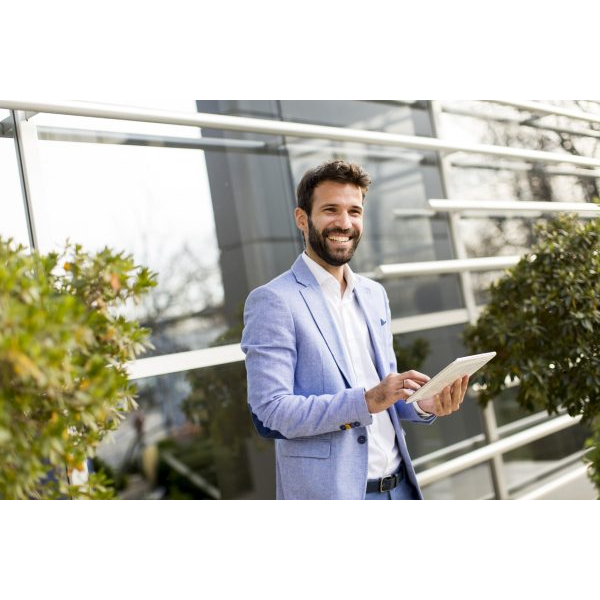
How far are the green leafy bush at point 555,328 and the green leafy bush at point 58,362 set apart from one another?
2759mm

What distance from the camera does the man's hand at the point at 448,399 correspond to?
9.16 feet

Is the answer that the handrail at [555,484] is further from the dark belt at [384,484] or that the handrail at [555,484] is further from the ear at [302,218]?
the ear at [302,218]

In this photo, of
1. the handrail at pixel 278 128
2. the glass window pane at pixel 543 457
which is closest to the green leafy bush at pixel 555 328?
the handrail at pixel 278 128

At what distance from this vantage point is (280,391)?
8.84ft

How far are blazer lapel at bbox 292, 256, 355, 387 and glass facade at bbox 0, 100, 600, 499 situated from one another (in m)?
1.18

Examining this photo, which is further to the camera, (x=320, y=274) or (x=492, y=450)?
(x=492, y=450)

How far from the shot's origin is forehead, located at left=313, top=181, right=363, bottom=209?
3.06 metres

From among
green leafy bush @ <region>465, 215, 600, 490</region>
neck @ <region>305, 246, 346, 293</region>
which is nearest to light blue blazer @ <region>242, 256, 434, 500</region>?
neck @ <region>305, 246, 346, 293</region>

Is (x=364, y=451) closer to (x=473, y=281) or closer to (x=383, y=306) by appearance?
(x=383, y=306)

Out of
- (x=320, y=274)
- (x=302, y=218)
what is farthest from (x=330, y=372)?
(x=302, y=218)

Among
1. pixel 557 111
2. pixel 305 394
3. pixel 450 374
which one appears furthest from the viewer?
pixel 557 111

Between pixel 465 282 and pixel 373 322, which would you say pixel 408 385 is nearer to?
pixel 373 322

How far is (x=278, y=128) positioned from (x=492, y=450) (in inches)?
111
